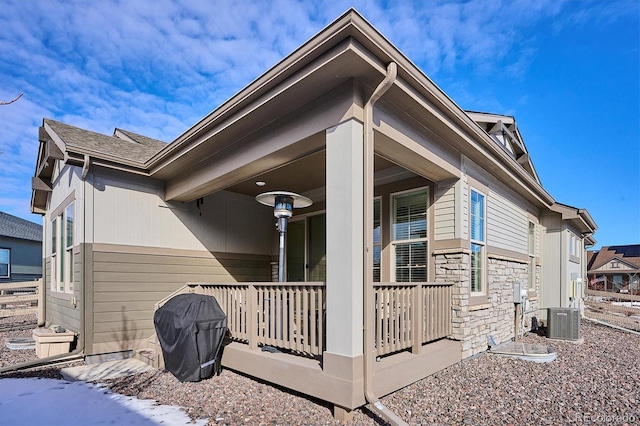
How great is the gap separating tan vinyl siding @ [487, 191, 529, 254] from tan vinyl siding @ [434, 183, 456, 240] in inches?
55.9

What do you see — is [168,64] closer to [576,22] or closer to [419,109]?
[419,109]

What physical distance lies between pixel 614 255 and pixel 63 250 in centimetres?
4002

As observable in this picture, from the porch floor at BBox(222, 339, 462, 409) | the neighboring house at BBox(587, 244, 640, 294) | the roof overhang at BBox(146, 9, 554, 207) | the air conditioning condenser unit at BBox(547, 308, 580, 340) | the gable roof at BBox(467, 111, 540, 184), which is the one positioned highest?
the gable roof at BBox(467, 111, 540, 184)

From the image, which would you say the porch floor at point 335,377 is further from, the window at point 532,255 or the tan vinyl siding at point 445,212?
the window at point 532,255

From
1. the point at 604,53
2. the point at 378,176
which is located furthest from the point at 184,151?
the point at 604,53

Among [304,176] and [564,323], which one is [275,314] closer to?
[304,176]

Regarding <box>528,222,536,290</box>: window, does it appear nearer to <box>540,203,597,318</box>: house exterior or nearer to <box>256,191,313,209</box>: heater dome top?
<box>540,203,597,318</box>: house exterior

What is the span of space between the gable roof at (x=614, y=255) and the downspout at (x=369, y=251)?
3697cm

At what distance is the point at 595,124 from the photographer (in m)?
17.5

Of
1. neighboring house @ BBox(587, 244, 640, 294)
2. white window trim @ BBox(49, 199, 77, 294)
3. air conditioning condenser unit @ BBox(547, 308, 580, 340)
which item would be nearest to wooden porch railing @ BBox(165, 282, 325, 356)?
white window trim @ BBox(49, 199, 77, 294)

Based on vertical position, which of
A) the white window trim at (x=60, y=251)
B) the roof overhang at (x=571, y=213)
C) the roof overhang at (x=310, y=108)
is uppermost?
the roof overhang at (x=310, y=108)

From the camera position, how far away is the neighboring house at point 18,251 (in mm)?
→ 18281

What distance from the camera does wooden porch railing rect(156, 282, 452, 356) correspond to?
13.6ft

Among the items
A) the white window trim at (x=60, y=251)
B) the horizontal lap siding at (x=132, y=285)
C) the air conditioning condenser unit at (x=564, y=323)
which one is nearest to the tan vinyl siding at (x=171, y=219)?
the horizontal lap siding at (x=132, y=285)
